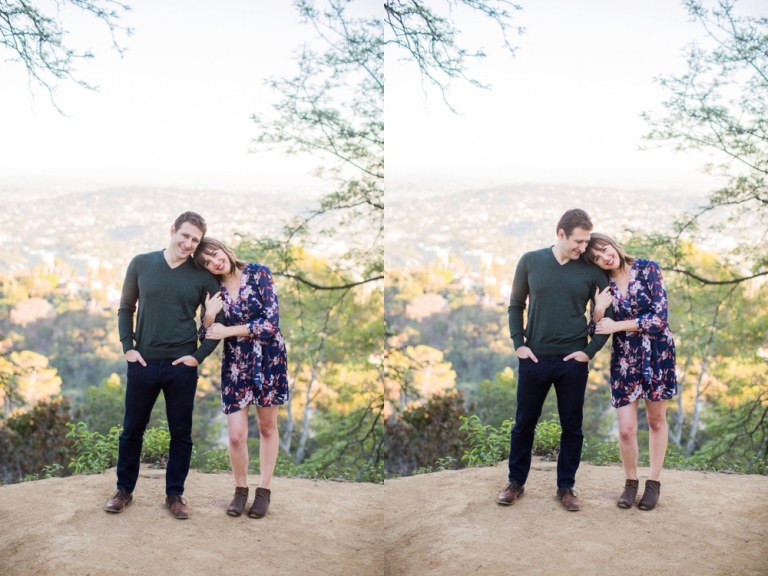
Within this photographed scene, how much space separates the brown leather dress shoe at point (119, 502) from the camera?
383 centimetres

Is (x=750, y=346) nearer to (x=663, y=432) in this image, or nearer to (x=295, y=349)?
(x=663, y=432)

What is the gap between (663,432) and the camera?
13.1ft

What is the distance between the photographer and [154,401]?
373 centimetres

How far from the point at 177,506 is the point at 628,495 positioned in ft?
8.10

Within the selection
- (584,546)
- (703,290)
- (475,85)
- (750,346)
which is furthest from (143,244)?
(750,346)

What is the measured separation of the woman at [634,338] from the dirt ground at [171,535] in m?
1.64

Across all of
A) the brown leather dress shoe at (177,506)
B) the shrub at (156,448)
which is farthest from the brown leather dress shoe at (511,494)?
the shrub at (156,448)

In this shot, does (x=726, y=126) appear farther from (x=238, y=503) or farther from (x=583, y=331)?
(x=238, y=503)

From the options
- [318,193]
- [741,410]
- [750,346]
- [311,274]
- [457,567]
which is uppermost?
[318,193]

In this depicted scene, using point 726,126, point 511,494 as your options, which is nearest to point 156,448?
point 511,494

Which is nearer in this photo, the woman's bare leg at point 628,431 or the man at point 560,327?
the man at point 560,327

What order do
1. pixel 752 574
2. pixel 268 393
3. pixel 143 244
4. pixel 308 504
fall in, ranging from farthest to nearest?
pixel 143 244 < pixel 308 504 < pixel 268 393 < pixel 752 574

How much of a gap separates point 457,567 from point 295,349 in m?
2.65

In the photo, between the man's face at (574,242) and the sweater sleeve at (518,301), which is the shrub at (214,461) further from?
the man's face at (574,242)
